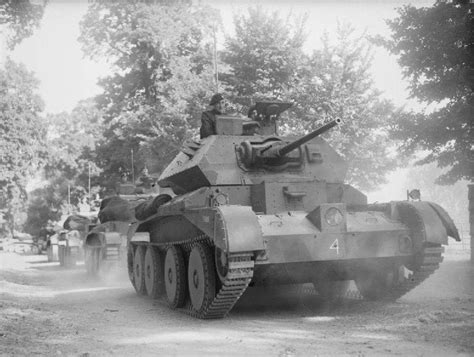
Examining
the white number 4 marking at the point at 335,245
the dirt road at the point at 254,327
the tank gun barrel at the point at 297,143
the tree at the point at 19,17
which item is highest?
the tree at the point at 19,17

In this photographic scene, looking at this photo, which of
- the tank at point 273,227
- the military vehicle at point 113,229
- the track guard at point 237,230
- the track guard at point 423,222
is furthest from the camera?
the military vehicle at point 113,229

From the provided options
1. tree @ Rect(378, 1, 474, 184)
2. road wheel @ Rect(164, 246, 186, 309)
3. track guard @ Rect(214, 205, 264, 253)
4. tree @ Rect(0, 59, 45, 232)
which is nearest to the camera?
track guard @ Rect(214, 205, 264, 253)

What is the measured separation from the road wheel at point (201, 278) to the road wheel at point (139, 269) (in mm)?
3302

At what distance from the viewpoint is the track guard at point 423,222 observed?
338 inches

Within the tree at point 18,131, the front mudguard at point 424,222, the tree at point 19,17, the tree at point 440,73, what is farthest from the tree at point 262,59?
the tree at point 18,131

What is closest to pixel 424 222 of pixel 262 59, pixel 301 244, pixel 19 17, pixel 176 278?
pixel 301 244

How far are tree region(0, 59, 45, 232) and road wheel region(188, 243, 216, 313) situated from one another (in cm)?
2847

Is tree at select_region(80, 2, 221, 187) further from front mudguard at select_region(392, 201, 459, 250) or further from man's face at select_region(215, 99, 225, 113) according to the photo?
front mudguard at select_region(392, 201, 459, 250)

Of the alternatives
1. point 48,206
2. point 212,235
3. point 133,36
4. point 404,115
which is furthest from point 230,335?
point 48,206

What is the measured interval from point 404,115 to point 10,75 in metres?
29.8

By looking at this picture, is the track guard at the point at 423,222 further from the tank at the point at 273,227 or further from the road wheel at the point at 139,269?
the road wheel at the point at 139,269

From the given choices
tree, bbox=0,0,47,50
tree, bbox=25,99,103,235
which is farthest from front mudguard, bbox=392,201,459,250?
tree, bbox=25,99,103,235

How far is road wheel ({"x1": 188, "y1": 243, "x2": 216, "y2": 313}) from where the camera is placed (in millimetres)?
8383

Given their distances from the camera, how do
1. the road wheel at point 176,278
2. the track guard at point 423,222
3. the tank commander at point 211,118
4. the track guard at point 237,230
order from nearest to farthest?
1. the track guard at point 237,230
2. the track guard at point 423,222
3. the road wheel at point 176,278
4. the tank commander at point 211,118
